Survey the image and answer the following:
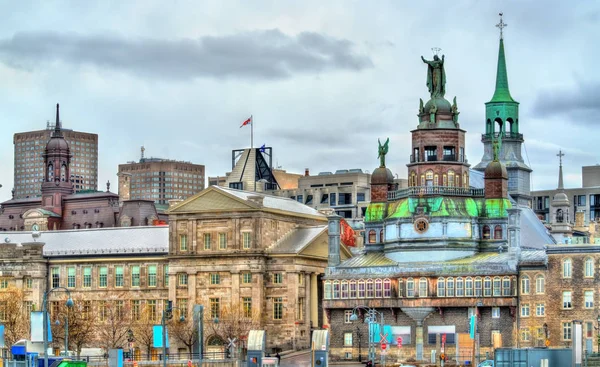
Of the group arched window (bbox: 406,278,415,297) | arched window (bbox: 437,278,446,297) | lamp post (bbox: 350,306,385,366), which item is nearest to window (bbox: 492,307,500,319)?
arched window (bbox: 437,278,446,297)

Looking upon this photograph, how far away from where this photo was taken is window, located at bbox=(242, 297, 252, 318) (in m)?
191

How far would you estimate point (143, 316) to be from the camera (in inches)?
7756

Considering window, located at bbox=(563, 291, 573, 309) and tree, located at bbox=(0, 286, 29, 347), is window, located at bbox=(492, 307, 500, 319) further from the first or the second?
tree, located at bbox=(0, 286, 29, 347)

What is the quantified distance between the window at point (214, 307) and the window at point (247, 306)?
2.88m

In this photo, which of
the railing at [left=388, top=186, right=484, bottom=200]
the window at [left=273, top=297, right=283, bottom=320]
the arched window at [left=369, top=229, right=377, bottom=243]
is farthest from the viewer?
the window at [left=273, top=297, right=283, bottom=320]

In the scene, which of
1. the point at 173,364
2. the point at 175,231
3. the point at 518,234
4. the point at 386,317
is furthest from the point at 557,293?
the point at 175,231

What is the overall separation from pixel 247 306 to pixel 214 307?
13.9ft

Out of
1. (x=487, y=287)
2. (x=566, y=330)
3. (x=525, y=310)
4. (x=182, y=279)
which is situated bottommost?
(x=566, y=330)

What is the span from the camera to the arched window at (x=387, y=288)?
575 feet

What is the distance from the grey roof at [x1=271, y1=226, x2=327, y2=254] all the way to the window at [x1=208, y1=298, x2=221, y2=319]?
8.85 m

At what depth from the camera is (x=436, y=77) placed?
187125 mm

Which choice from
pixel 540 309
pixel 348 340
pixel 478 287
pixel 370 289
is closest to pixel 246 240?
pixel 370 289

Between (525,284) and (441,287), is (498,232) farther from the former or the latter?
(525,284)

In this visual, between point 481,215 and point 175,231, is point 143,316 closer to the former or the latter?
point 175,231
